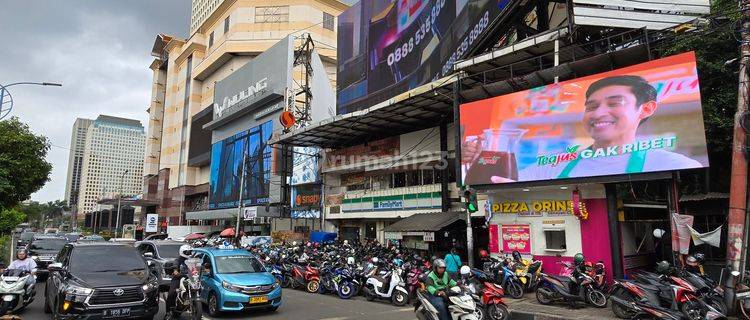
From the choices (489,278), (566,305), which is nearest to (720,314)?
(566,305)

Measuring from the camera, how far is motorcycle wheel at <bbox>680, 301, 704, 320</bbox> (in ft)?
31.3

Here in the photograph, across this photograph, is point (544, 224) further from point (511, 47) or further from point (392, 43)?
point (392, 43)

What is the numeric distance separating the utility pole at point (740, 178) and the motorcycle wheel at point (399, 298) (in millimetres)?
7762

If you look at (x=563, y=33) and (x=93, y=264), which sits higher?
(x=563, y=33)

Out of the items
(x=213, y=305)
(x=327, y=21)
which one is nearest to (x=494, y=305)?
(x=213, y=305)

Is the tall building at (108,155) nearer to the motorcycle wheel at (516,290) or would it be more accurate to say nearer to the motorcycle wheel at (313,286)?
the motorcycle wheel at (313,286)

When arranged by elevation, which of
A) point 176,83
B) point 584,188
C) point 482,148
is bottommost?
point 584,188

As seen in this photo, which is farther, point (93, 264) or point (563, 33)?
point (563, 33)

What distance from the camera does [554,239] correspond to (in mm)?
15891

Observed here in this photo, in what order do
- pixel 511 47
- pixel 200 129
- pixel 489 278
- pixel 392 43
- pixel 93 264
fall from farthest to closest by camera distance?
pixel 200 129 < pixel 392 43 < pixel 511 47 < pixel 489 278 < pixel 93 264

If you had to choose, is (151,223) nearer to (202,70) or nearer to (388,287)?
(202,70)

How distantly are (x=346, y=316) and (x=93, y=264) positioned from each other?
576 cm

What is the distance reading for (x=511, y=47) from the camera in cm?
1698

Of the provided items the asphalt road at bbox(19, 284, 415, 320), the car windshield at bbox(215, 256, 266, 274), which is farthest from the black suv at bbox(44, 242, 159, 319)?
the car windshield at bbox(215, 256, 266, 274)
